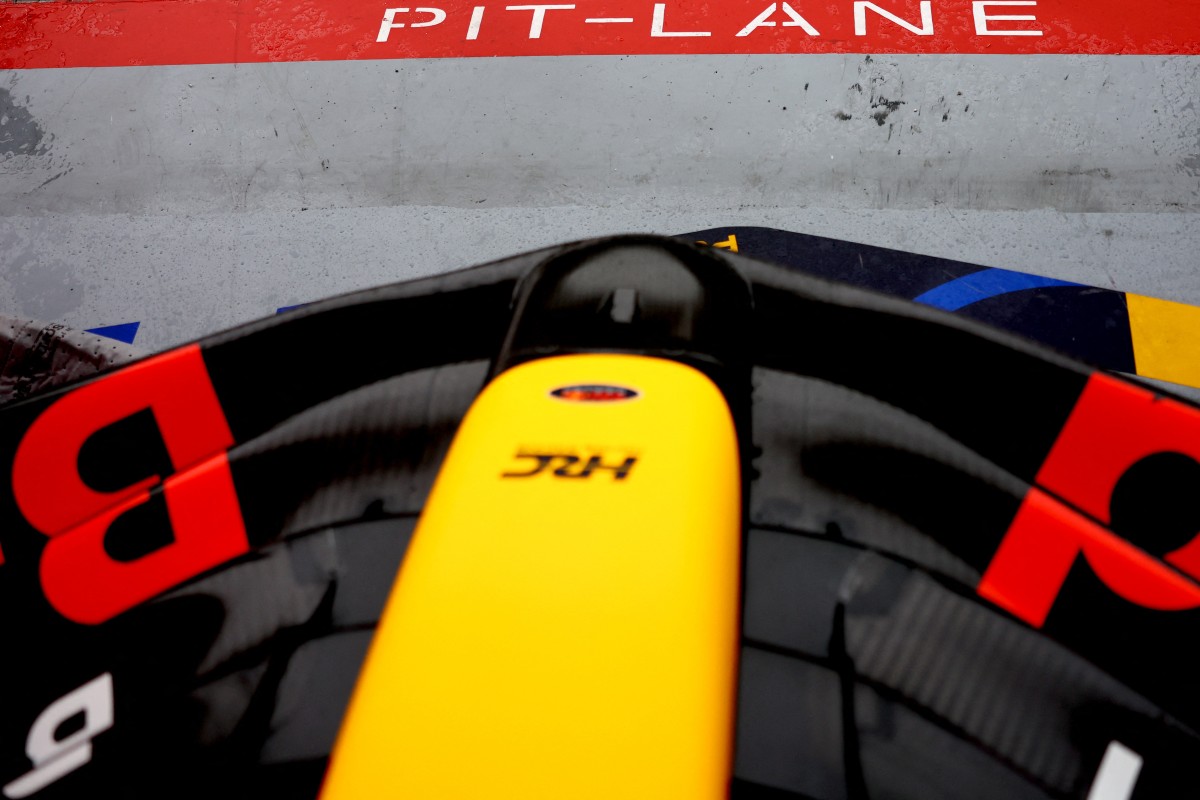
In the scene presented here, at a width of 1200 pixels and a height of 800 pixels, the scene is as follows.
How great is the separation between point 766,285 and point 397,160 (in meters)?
1.60

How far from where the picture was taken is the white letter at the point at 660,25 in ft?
8.56

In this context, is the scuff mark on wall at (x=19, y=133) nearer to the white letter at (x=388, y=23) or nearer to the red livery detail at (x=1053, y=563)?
the white letter at (x=388, y=23)

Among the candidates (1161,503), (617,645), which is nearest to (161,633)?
(617,645)

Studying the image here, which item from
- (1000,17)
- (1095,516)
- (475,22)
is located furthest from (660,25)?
(1095,516)

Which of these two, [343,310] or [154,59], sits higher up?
[154,59]

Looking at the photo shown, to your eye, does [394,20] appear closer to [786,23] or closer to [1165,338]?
[786,23]

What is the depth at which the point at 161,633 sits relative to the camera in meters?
1.15

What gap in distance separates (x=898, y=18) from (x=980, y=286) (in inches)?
44.0

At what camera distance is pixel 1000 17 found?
8.40 feet

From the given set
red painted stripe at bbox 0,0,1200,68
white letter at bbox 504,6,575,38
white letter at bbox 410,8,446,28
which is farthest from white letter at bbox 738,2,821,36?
white letter at bbox 410,8,446,28

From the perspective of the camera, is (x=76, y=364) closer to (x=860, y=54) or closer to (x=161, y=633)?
(x=161, y=633)

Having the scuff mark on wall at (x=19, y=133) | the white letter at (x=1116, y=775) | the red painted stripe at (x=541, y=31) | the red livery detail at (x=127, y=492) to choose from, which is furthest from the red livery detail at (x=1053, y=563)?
the scuff mark on wall at (x=19, y=133)

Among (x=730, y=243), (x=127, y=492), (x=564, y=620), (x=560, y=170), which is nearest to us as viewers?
(x=564, y=620)

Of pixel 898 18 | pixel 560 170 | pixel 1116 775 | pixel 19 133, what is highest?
pixel 898 18
